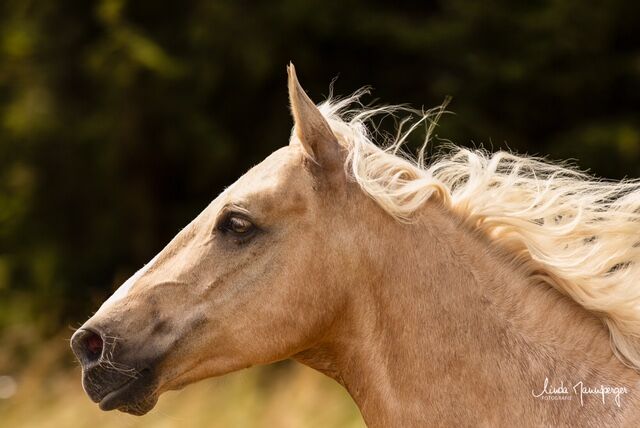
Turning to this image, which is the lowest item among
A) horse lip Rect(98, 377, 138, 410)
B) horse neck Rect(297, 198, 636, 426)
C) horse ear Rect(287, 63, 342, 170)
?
horse lip Rect(98, 377, 138, 410)

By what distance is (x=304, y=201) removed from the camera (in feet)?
9.93

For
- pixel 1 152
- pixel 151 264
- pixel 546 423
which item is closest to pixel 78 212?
pixel 1 152

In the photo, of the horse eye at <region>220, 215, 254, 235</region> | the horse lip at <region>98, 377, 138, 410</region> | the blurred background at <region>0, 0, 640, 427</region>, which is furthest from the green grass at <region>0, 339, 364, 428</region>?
the horse eye at <region>220, 215, 254, 235</region>

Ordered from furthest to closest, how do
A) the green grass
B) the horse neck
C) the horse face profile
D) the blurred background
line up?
1. the blurred background
2. the green grass
3. the horse face profile
4. the horse neck

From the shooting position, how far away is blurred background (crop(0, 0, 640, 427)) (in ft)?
30.9

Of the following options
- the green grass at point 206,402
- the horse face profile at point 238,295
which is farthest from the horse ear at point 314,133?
the green grass at point 206,402

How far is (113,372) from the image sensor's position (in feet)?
9.86

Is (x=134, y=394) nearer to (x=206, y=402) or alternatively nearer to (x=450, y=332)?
(x=450, y=332)

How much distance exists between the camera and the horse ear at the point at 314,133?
3021 millimetres

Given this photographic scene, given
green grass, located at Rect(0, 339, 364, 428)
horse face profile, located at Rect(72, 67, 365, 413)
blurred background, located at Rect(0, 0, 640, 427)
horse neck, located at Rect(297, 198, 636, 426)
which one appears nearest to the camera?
horse neck, located at Rect(297, 198, 636, 426)

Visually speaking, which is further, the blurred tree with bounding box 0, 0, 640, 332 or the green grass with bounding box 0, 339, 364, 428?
the blurred tree with bounding box 0, 0, 640, 332

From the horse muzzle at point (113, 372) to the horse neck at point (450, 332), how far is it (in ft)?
1.94

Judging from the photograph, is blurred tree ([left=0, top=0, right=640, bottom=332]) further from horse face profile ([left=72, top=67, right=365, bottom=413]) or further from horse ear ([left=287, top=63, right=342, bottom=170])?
horse face profile ([left=72, top=67, right=365, bottom=413])

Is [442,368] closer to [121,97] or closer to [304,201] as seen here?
[304,201]
